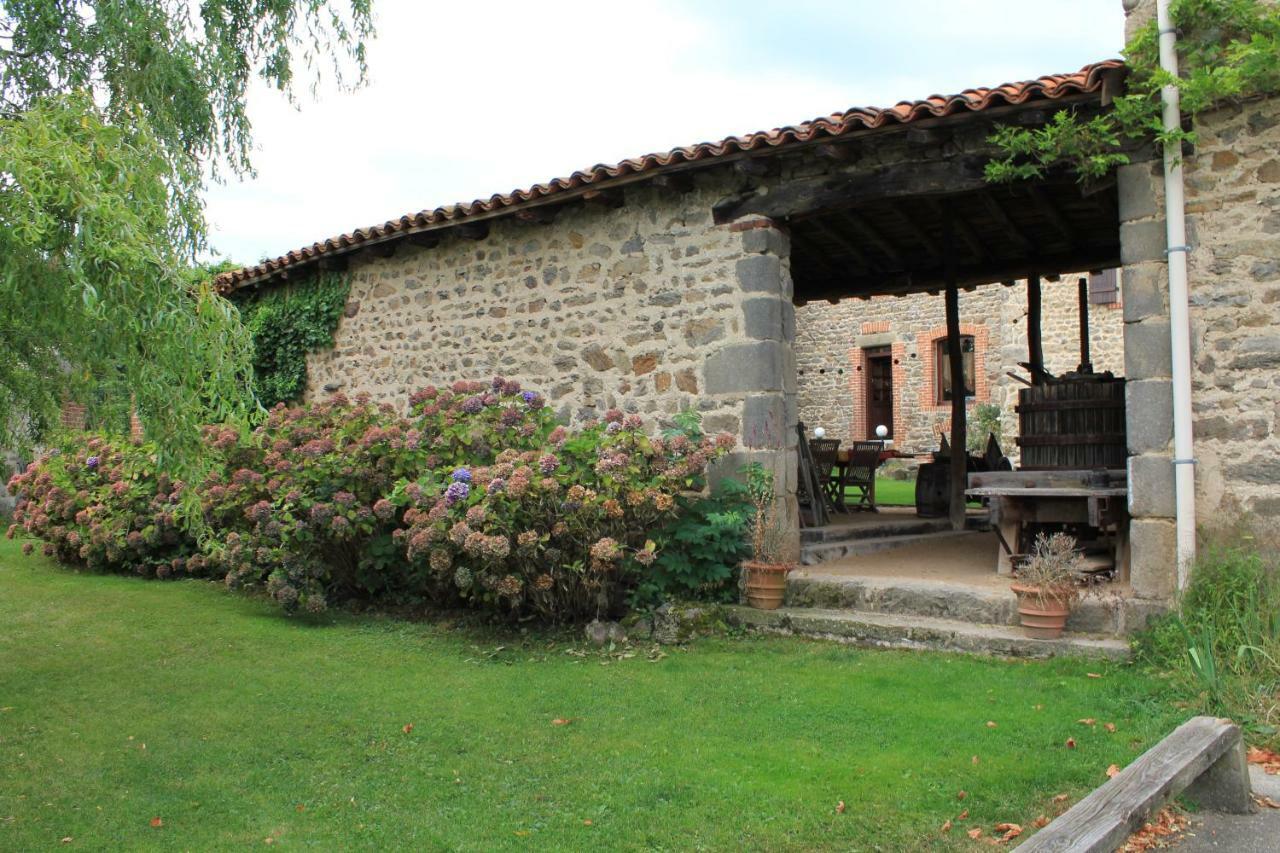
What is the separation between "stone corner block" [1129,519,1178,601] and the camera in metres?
5.10

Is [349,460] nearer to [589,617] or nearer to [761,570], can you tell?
[589,617]

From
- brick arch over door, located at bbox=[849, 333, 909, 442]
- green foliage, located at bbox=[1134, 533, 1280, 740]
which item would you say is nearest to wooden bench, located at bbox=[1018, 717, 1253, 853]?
green foliage, located at bbox=[1134, 533, 1280, 740]

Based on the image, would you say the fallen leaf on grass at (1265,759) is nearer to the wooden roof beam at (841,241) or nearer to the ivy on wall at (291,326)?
the wooden roof beam at (841,241)

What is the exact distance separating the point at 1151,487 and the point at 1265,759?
5.46 feet

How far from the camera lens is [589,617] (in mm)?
6371

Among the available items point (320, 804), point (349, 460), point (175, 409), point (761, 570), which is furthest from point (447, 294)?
point (320, 804)

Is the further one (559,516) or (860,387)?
(860,387)

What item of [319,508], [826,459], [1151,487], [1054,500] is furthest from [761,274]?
[826,459]

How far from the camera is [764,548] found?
6289 millimetres

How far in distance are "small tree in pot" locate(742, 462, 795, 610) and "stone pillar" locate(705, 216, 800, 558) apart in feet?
0.42

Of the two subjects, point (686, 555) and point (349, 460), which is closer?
point (686, 555)

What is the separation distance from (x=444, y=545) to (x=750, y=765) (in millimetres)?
2755

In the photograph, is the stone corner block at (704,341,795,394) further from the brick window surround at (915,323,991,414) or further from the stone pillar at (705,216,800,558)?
the brick window surround at (915,323,991,414)

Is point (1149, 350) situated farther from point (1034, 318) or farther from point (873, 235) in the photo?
point (1034, 318)
